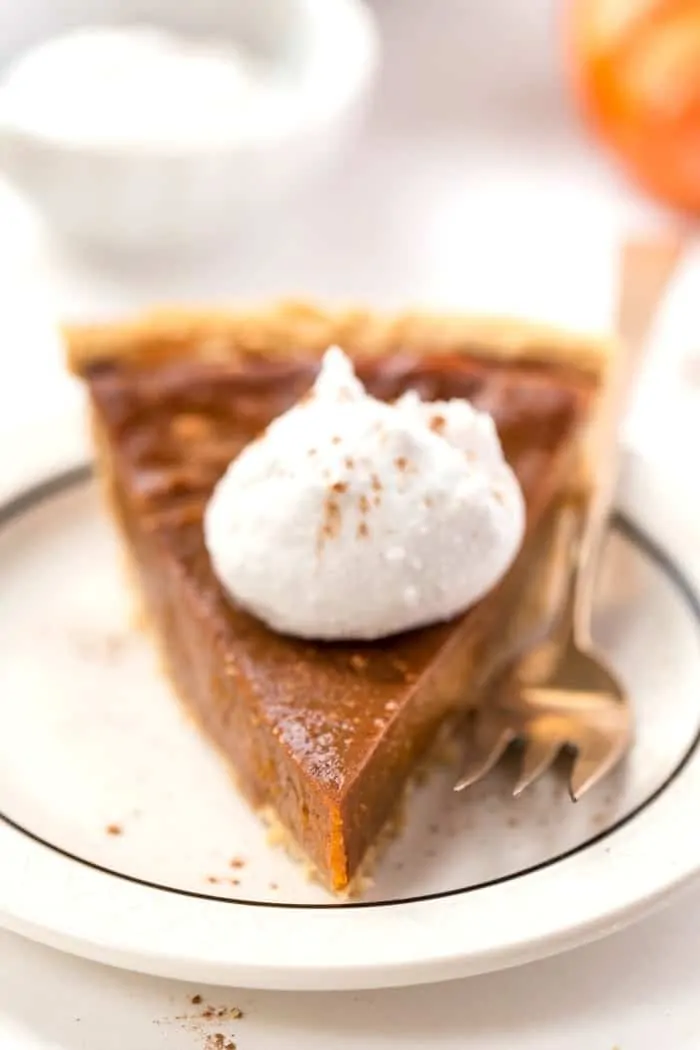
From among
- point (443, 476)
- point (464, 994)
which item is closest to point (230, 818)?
point (464, 994)

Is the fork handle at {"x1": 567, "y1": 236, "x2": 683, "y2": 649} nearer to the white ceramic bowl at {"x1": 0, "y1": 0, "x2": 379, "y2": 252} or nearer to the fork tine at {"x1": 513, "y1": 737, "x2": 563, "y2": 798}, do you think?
the fork tine at {"x1": 513, "y1": 737, "x2": 563, "y2": 798}

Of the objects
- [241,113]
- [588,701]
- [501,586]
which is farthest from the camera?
[241,113]

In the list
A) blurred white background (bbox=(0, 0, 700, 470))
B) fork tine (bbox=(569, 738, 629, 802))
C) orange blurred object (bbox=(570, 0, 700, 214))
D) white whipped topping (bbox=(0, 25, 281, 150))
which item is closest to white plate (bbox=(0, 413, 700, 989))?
fork tine (bbox=(569, 738, 629, 802))

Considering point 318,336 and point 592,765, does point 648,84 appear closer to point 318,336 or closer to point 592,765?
point 318,336

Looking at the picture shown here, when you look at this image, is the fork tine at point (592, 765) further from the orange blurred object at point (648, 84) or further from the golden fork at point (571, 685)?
the orange blurred object at point (648, 84)

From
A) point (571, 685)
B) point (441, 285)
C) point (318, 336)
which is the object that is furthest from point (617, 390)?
point (441, 285)

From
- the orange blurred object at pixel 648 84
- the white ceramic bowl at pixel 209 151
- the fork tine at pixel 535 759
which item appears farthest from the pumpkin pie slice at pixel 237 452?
the orange blurred object at pixel 648 84

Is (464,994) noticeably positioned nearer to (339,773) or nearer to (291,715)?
(339,773)
